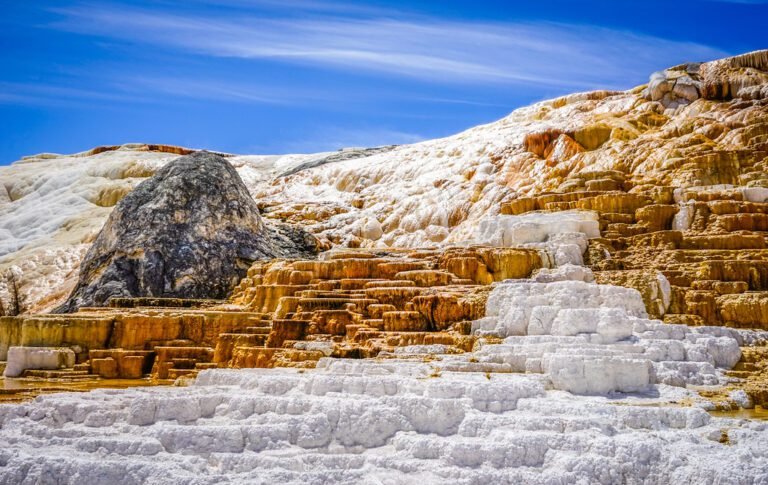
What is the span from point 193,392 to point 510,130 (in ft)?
92.2

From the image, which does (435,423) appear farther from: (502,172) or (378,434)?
(502,172)

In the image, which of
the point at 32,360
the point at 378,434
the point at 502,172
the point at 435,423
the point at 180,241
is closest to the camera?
the point at 378,434

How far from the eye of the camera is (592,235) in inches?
822

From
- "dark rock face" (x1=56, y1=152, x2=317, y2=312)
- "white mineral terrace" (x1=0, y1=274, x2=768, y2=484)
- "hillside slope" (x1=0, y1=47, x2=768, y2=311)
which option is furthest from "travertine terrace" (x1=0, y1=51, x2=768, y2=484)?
"dark rock face" (x1=56, y1=152, x2=317, y2=312)

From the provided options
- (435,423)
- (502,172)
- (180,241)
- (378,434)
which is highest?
(502,172)

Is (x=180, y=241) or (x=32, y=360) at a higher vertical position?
(x=180, y=241)

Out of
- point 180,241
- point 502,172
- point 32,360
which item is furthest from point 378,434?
point 502,172

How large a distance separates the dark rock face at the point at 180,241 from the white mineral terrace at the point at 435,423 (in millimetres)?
12406

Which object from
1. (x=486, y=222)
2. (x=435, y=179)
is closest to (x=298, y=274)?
(x=486, y=222)

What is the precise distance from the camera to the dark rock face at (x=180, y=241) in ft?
84.6

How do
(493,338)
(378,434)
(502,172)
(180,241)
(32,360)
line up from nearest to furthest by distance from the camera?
(378,434)
(493,338)
(32,360)
(180,241)
(502,172)

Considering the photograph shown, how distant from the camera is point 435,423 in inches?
431

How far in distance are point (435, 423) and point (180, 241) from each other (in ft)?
56.5

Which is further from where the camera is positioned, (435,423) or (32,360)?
(32,360)
